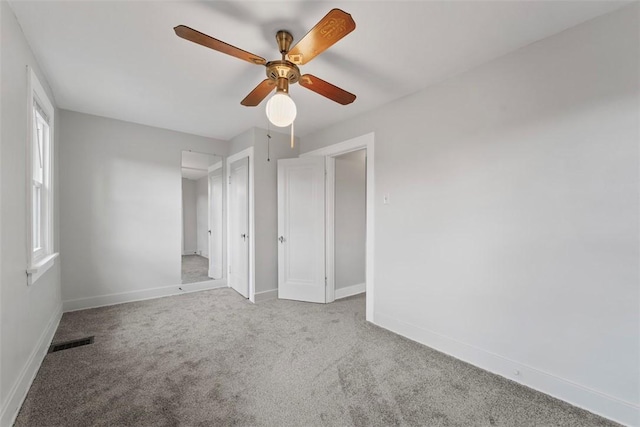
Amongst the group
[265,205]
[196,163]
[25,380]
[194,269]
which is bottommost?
[25,380]

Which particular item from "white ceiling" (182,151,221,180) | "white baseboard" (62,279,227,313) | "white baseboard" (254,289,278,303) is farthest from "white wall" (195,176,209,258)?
"white baseboard" (254,289,278,303)

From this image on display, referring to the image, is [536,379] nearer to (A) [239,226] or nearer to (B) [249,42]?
(B) [249,42]

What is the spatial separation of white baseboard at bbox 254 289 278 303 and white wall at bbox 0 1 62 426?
207 cm

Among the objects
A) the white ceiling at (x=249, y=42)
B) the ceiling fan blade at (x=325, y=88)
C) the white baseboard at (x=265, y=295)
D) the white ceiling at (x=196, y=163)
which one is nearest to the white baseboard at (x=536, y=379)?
the white baseboard at (x=265, y=295)

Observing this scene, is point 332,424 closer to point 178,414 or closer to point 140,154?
point 178,414

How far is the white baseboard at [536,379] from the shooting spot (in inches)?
60.7

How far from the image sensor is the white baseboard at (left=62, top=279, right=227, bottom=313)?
3.24 metres

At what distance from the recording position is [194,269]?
13.8 ft

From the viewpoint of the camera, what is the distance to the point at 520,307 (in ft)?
6.28

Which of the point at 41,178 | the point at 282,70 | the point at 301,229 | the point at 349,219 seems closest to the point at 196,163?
the point at 41,178

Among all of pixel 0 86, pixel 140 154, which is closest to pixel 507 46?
pixel 0 86

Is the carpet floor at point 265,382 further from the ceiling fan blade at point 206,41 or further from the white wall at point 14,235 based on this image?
the ceiling fan blade at point 206,41

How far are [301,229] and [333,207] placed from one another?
0.55 metres

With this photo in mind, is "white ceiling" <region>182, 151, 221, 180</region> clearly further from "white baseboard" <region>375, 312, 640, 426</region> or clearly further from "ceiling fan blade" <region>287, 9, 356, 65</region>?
"white baseboard" <region>375, 312, 640, 426</region>
